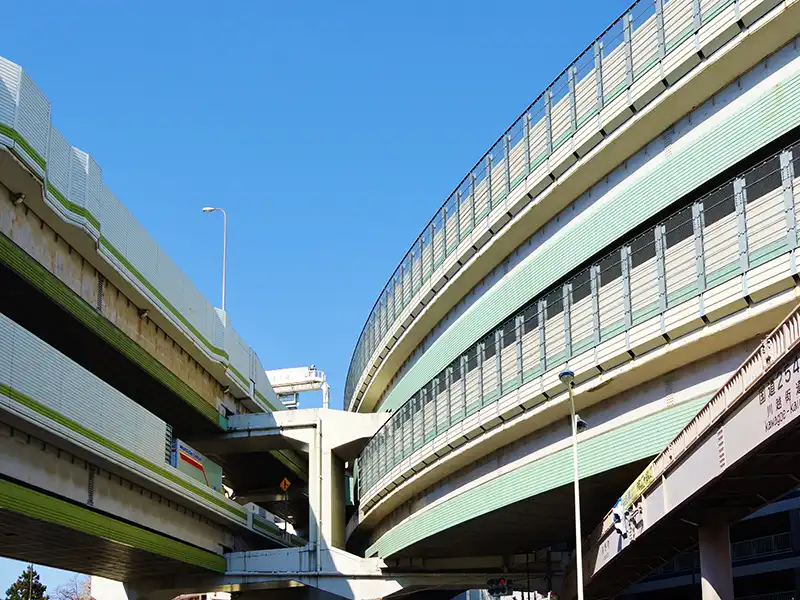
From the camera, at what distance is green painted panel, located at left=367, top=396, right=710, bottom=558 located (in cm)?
2517

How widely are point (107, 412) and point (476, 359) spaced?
12286 mm

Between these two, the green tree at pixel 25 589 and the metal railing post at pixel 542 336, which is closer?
the metal railing post at pixel 542 336

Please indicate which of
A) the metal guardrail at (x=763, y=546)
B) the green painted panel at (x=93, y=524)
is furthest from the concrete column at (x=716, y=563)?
the metal guardrail at (x=763, y=546)

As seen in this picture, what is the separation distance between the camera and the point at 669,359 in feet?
81.6

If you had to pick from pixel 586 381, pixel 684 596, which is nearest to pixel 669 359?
pixel 586 381

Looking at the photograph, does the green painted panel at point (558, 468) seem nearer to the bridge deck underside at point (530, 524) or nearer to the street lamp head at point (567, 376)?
the bridge deck underside at point (530, 524)

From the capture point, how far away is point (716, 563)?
74.3 ft

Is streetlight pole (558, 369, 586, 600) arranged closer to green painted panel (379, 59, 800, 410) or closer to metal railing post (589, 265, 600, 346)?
metal railing post (589, 265, 600, 346)

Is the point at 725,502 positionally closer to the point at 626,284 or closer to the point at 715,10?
the point at 626,284

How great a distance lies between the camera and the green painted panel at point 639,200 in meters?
23.2

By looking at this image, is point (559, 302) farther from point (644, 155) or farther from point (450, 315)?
point (450, 315)

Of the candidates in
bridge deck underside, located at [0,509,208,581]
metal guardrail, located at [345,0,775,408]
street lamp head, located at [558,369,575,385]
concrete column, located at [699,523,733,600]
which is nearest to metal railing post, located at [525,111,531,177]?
metal guardrail, located at [345,0,775,408]

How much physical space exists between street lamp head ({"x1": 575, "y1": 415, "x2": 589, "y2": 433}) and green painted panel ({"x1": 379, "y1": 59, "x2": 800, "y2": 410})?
467 cm

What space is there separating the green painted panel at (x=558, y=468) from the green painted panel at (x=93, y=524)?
377 inches
